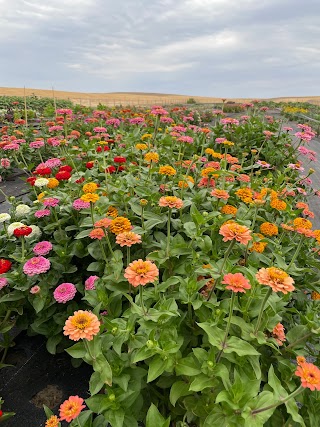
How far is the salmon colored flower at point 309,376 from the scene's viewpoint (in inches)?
33.6

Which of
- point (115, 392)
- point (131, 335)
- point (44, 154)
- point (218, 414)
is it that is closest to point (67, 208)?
point (131, 335)

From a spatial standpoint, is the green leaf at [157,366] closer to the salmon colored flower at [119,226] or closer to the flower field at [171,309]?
the flower field at [171,309]

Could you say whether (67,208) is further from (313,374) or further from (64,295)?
(313,374)

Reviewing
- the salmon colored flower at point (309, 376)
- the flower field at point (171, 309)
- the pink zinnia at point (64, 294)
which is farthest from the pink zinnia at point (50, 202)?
the salmon colored flower at point (309, 376)

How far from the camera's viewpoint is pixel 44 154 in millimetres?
5301

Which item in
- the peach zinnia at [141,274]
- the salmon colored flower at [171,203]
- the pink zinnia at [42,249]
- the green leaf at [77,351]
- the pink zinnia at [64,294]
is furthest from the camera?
the pink zinnia at [42,249]

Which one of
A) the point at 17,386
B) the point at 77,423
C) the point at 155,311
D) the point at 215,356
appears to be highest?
the point at 155,311

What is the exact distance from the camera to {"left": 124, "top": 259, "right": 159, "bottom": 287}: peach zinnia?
1.07 metres

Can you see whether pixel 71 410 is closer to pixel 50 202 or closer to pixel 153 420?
pixel 153 420

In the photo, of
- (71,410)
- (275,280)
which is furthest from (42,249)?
(275,280)

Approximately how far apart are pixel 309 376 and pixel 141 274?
599 mm

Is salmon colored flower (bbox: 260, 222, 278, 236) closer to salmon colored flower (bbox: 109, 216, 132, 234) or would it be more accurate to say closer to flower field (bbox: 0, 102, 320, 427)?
flower field (bbox: 0, 102, 320, 427)

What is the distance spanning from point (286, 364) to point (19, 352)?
1684mm

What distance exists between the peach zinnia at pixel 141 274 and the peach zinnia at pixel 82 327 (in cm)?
18
